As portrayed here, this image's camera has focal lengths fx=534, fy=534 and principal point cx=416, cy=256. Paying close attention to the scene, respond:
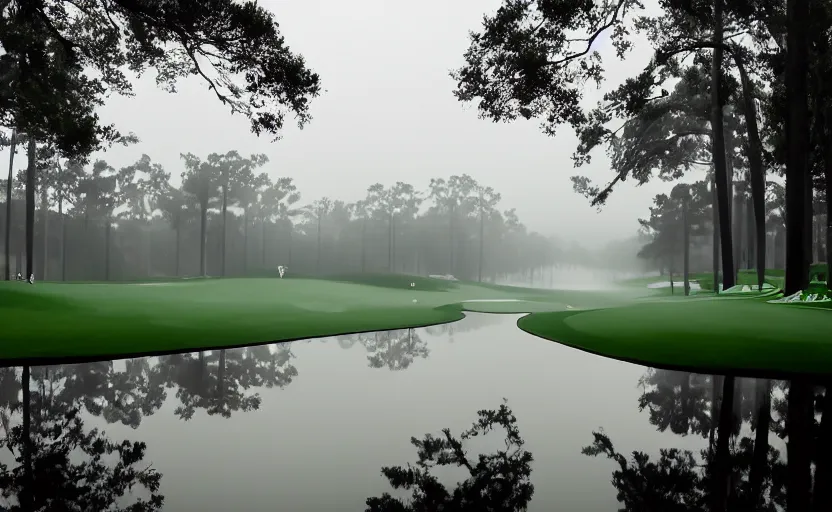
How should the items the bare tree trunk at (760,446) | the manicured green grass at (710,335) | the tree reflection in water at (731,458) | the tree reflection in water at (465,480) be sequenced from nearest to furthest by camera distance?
the tree reflection in water at (465,480)
the tree reflection in water at (731,458)
the bare tree trunk at (760,446)
the manicured green grass at (710,335)

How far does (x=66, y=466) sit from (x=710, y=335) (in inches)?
532

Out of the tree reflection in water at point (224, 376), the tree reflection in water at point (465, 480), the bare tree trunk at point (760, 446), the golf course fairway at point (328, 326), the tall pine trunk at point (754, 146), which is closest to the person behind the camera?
the tree reflection in water at point (465, 480)

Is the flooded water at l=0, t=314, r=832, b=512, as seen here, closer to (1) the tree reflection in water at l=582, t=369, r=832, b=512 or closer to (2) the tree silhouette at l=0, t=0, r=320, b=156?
(1) the tree reflection in water at l=582, t=369, r=832, b=512

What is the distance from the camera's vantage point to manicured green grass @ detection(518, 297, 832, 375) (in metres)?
10.5

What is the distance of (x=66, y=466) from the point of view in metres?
4.93

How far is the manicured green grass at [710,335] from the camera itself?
1054 cm

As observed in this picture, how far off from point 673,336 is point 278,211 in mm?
74456

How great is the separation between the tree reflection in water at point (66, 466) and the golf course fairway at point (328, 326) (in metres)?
5.16

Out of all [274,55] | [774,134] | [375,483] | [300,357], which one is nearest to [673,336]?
[300,357]

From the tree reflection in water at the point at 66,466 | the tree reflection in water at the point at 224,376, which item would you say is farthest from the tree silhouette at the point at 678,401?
the tree reflection in water at the point at 66,466

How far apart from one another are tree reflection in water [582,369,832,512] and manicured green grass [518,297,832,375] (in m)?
2.49

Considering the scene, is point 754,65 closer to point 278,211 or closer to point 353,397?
point 353,397

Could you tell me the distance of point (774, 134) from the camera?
26078mm

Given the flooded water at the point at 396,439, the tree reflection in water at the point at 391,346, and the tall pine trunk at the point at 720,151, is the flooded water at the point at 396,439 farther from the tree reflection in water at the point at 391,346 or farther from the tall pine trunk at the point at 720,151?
the tall pine trunk at the point at 720,151
